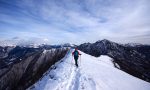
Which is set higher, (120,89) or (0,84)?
(120,89)

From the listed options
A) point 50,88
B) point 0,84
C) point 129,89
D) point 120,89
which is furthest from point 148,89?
point 0,84

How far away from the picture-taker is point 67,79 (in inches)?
651

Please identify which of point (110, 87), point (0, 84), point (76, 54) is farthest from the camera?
point (0, 84)

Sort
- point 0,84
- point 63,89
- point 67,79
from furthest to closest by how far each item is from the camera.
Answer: point 0,84 < point 67,79 < point 63,89

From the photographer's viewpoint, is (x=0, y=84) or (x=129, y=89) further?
(x=0, y=84)

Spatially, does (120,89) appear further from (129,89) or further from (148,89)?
(148,89)

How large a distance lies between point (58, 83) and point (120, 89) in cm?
752

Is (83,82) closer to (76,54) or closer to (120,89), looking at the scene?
(120,89)

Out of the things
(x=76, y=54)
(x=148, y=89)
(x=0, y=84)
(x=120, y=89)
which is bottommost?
(x=0, y=84)

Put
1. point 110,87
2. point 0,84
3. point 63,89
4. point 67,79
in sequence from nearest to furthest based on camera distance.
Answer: point 63,89, point 110,87, point 67,79, point 0,84

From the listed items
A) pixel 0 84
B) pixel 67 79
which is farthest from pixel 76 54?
pixel 0 84

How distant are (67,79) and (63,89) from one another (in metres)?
2.88

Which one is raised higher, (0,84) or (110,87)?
(110,87)

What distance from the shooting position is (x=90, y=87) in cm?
1385
